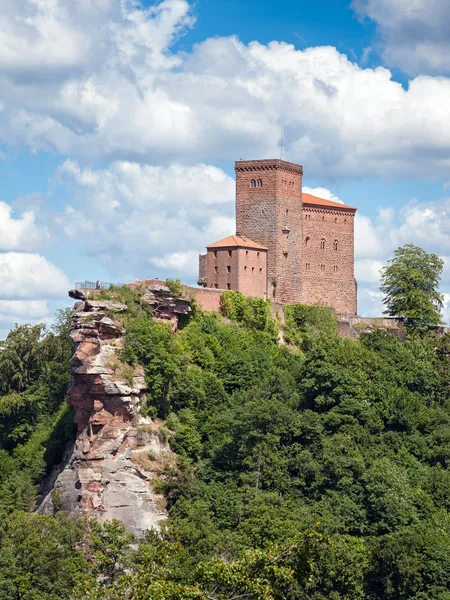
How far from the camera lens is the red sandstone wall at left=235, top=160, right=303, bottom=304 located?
90.7 meters

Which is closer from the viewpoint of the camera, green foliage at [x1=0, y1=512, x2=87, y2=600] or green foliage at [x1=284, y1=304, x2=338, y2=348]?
green foliage at [x1=0, y1=512, x2=87, y2=600]

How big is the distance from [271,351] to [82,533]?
21.8 m

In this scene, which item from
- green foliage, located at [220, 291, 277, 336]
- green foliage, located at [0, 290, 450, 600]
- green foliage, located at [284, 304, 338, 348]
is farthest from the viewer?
green foliage, located at [284, 304, 338, 348]

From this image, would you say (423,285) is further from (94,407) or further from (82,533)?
(82,533)

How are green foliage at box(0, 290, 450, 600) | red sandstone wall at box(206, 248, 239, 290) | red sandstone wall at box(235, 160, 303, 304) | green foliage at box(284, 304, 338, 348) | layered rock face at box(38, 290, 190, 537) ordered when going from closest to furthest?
1. green foliage at box(0, 290, 450, 600)
2. layered rock face at box(38, 290, 190, 537)
3. red sandstone wall at box(206, 248, 239, 290)
4. green foliage at box(284, 304, 338, 348)
5. red sandstone wall at box(235, 160, 303, 304)

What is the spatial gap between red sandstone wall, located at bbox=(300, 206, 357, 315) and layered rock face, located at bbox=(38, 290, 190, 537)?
20.5 meters

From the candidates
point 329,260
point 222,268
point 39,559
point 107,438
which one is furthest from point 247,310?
point 39,559

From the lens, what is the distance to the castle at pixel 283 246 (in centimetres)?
8800

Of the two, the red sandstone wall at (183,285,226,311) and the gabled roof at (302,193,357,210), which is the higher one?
A: the gabled roof at (302,193,357,210)

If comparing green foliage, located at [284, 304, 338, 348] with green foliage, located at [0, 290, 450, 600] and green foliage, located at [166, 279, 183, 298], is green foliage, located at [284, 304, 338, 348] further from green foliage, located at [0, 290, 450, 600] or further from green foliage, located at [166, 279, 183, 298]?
green foliage, located at [166, 279, 183, 298]

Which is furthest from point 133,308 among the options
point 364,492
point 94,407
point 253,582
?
point 253,582

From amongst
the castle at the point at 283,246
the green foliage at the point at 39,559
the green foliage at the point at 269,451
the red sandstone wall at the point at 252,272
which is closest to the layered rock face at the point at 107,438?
the green foliage at the point at 269,451

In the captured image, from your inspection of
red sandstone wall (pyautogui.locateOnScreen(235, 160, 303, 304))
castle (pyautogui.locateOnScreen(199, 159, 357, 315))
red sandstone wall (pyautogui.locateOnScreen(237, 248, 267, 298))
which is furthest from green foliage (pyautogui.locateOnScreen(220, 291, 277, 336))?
red sandstone wall (pyautogui.locateOnScreen(235, 160, 303, 304))

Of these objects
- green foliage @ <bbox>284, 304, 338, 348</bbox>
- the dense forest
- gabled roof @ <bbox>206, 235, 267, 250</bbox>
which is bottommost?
the dense forest
